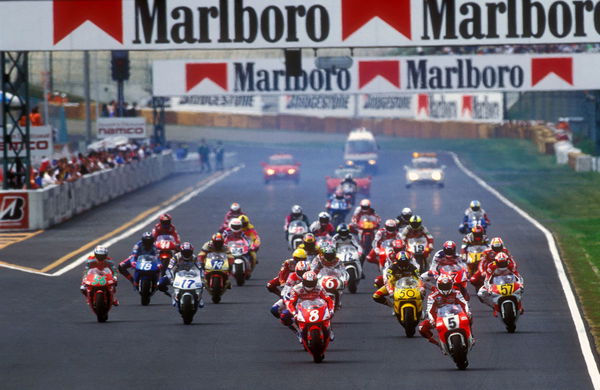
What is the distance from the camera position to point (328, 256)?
20.8m

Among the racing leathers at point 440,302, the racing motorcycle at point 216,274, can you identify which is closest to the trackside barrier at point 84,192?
the racing motorcycle at point 216,274

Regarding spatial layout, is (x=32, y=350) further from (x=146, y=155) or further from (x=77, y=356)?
(x=146, y=155)

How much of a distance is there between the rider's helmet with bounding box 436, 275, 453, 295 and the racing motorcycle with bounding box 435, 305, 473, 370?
256 mm

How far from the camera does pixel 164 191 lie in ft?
188

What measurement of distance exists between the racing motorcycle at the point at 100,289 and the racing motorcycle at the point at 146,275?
4.64 ft

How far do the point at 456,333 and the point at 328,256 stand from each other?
14.6ft

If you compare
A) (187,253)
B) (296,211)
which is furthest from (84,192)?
(187,253)

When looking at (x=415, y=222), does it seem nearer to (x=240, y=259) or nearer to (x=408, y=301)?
(x=240, y=259)

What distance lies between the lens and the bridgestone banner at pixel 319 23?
2917 cm

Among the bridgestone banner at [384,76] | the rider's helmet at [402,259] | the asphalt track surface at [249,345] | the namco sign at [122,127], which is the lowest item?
the asphalt track surface at [249,345]

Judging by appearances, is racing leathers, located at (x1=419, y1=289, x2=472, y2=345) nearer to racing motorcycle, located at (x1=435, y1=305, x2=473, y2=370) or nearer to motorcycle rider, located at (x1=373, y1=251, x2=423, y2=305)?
racing motorcycle, located at (x1=435, y1=305, x2=473, y2=370)

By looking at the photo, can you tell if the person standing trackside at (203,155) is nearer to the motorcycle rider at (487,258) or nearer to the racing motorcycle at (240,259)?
the racing motorcycle at (240,259)

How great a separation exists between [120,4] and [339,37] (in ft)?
15.0

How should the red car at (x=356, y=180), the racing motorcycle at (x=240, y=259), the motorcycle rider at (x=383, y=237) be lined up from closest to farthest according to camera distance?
1. the motorcycle rider at (x=383, y=237)
2. the racing motorcycle at (x=240, y=259)
3. the red car at (x=356, y=180)
